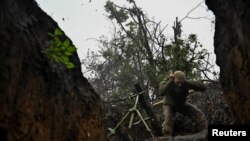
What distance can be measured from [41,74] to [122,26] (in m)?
15.1

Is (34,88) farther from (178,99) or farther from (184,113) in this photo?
(184,113)

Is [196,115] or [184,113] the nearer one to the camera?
[196,115]

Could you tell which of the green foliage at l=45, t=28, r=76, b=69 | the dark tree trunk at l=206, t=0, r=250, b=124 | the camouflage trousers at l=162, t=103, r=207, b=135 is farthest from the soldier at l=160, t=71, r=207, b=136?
the green foliage at l=45, t=28, r=76, b=69

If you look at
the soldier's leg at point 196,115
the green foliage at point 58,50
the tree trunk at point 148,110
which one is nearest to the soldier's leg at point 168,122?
the soldier's leg at point 196,115

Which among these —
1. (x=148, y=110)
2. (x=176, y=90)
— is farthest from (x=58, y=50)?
(x=148, y=110)

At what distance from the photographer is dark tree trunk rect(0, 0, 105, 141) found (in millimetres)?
4137

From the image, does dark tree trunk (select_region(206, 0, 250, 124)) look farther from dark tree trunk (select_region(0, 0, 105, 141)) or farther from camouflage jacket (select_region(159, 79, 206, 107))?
camouflage jacket (select_region(159, 79, 206, 107))

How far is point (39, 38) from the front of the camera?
16.4ft

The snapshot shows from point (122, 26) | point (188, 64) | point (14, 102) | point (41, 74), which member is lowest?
point (14, 102)

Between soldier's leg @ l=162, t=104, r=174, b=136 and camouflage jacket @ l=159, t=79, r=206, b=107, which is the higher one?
camouflage jacket @ l=159, t=79, r=206, b=107

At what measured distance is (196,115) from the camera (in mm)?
9320

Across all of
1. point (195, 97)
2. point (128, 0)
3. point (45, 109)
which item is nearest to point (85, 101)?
point (45, 109)

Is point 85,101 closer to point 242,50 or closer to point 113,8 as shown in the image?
point 242,50

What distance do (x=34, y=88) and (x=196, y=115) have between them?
18.2 ft
